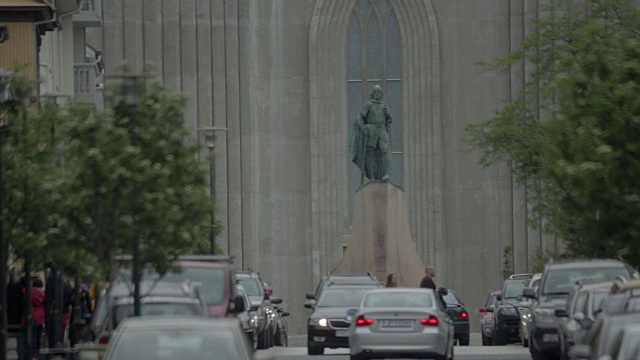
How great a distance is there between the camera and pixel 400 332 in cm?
2572

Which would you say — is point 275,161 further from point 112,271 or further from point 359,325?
point 359,325

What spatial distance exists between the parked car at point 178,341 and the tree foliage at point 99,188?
43.1 ft

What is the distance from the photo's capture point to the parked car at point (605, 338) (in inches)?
590

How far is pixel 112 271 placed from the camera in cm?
2994

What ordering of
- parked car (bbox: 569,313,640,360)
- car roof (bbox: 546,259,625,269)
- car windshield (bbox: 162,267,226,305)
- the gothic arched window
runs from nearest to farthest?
parked car (bbox: 569,313,640,360), car windshield (bbox: 162,267,226,305), car roof (bbox: 546,259,625,269), the gothic arched window

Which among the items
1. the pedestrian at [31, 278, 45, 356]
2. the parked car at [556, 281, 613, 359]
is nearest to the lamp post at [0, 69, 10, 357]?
the pedestrian at [31, 278, 45, 356]

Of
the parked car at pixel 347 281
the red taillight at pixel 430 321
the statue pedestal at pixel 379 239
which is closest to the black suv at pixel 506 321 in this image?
the parked car at pixel 347 281

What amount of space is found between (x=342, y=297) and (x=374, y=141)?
41.0ft

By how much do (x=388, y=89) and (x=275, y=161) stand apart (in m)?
5.20

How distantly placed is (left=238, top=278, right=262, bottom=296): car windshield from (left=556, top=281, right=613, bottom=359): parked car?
12.6 meters

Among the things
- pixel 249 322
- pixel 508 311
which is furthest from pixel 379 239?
pixel 249 322

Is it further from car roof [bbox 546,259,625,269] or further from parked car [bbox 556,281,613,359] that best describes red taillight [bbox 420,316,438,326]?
car roof [bbox 546,259,625,269]

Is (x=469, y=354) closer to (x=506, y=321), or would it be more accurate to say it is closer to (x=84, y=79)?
(x=506, y=321)

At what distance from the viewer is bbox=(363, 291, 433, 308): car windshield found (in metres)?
26.2
